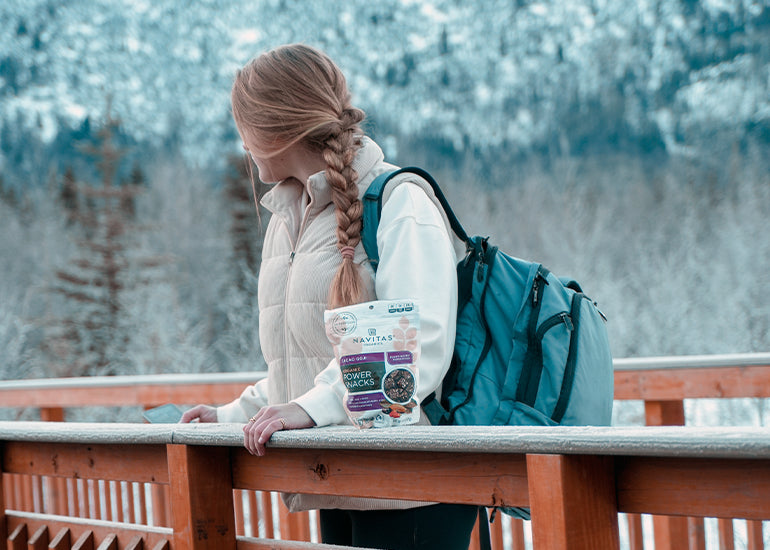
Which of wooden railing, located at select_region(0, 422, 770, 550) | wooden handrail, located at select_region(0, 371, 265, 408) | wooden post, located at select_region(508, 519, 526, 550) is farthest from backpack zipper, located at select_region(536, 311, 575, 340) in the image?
wooden handrail, located at select_region(0, 371, 265, 408)

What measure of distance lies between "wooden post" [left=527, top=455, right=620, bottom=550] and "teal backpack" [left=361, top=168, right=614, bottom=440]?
0.64 ft

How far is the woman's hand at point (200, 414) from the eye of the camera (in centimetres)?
149

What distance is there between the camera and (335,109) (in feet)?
4.47

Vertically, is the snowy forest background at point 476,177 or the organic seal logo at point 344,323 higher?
the snowy forest background at point 476,177

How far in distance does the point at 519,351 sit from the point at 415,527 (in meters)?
0.31

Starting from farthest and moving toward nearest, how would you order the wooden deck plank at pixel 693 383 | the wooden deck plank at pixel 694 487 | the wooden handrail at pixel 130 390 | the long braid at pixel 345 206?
the wooden handrail at pixel 130 390 < the wooden deck plank at pixel 693 383 < the long braid at pixel 345 206 < the wooden deck plank at pixel 694 487

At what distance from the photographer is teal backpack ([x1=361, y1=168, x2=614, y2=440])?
114 centimetres

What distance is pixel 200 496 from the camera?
4.16 feet

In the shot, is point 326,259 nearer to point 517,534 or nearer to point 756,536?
point 517,534

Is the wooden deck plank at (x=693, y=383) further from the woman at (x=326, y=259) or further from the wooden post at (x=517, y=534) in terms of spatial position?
the woman at (x=326, y=259)

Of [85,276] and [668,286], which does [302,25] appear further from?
[668,286]

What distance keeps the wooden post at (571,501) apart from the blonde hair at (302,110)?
20.1 inches

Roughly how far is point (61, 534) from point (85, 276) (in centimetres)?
2135

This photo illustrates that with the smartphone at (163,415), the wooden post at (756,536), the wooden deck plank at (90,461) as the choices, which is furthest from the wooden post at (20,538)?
the wooden post at (756,536)
